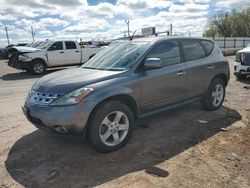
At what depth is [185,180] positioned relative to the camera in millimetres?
3613

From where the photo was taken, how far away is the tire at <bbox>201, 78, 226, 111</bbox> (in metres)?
6.46

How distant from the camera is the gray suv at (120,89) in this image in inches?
162

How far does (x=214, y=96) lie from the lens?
6.66 metres

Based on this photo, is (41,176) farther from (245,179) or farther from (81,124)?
(245,179)

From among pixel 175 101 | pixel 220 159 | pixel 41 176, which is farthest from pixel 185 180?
pixel 175 101

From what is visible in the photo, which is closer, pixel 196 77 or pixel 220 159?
pixel 220 159

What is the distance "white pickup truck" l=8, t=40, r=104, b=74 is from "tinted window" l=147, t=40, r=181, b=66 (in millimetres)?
10506

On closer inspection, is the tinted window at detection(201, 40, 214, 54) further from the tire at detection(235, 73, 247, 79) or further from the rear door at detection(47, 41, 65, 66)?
the rear door at detection(47, 41, 65, 66)

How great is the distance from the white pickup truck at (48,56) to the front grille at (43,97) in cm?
1067

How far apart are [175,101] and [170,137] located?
0.82 metres

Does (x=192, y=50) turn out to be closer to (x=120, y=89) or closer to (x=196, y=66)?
(x=196, y=66)

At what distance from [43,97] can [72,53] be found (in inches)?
482

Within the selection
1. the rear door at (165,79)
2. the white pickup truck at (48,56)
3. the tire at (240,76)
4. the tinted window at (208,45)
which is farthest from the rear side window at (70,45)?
the rear door at (165,79)

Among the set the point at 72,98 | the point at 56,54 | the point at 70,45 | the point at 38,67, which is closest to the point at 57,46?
the point at 56,54
